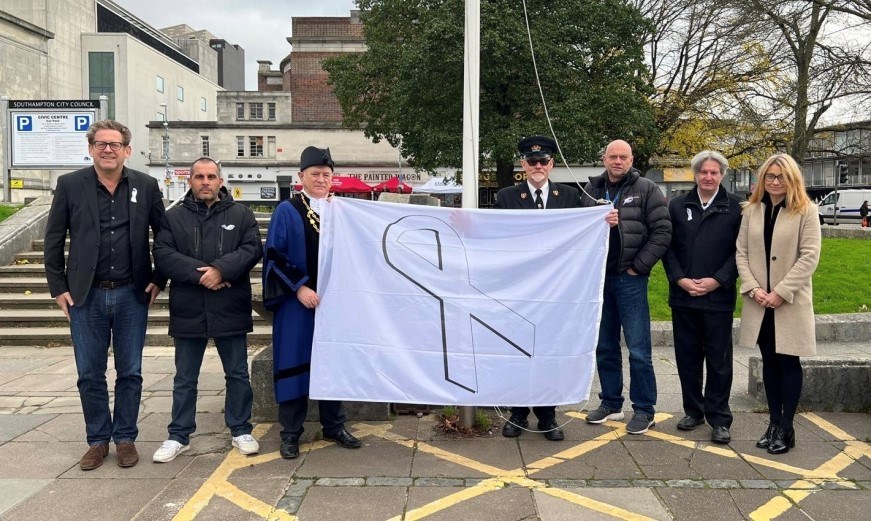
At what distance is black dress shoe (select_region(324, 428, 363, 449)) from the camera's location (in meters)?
4.81

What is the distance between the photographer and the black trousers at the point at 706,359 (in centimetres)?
496

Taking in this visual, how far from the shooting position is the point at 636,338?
5.12 m

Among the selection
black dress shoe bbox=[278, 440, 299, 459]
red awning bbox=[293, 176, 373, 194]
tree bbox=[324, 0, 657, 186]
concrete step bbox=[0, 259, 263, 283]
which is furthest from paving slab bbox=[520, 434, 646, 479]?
red awning bbox=[293, 176, 373, 194]

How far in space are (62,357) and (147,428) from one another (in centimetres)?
349

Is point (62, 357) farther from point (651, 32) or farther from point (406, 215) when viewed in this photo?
point (651, 32)

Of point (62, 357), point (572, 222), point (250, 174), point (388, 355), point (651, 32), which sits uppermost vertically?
point (651, 32)

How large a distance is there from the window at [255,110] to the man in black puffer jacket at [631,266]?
161 ft

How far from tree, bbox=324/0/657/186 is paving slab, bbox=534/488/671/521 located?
1688cm

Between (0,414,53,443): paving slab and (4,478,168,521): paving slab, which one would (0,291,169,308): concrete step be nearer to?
(0,414,53,443): paving slab

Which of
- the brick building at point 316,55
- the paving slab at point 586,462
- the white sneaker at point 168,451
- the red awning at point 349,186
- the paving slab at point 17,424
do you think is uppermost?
the brick building at point 316,55

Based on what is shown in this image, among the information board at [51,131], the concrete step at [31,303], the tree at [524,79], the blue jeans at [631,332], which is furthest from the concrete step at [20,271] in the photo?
the tree at [524,79]

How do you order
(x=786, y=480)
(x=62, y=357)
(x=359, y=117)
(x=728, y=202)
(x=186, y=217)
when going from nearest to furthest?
(x=786, y=480) < (x=186, y=217) < (x=728, y=202) < (x=62, y=357) < (x=359, y=117)

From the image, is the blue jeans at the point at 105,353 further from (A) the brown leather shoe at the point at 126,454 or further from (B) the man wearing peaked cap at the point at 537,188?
(B) the man wearing peaked cap at the point at 537,188

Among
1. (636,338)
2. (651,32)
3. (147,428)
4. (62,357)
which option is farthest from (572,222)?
(651,32)
